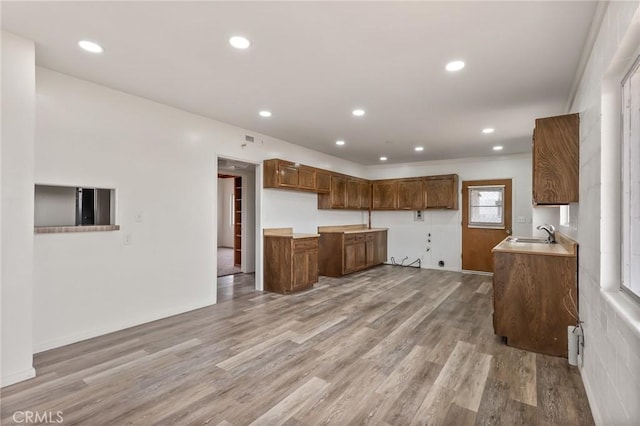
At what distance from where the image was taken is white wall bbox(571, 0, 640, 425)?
142cm

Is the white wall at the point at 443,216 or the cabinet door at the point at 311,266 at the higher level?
the white wall at the point at 443,216

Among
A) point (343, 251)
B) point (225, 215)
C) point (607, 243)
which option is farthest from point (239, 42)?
point (225, 215)

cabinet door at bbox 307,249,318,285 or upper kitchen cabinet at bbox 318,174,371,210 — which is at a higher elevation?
upper kitchen cabinet at bbox 318,174,371,210

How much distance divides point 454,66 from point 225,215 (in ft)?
34.6

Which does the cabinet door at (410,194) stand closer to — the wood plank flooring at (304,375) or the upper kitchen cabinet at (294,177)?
the upper kitchen cabinet at (294,177)

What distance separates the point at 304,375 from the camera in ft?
8.00

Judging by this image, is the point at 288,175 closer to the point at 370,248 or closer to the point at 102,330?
the point at 370,248

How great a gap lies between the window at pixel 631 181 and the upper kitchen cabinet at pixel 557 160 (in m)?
1.05

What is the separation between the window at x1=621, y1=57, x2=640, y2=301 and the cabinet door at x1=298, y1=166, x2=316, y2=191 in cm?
442

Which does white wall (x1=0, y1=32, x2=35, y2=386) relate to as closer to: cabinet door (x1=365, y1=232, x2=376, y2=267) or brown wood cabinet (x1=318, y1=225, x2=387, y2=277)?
brown wood cabinet (x1=318, y1=225, x2=387, y2=277)

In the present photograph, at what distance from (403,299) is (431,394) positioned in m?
2.48

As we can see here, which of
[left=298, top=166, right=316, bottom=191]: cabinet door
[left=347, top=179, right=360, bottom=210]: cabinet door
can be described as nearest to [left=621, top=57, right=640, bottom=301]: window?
[left=298, top=166, right=316, bottom=191]: cabinet door

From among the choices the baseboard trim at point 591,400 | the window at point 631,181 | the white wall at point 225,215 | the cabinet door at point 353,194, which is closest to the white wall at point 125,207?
the cabinet door at point 353,194

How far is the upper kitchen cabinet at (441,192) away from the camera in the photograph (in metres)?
6.87
